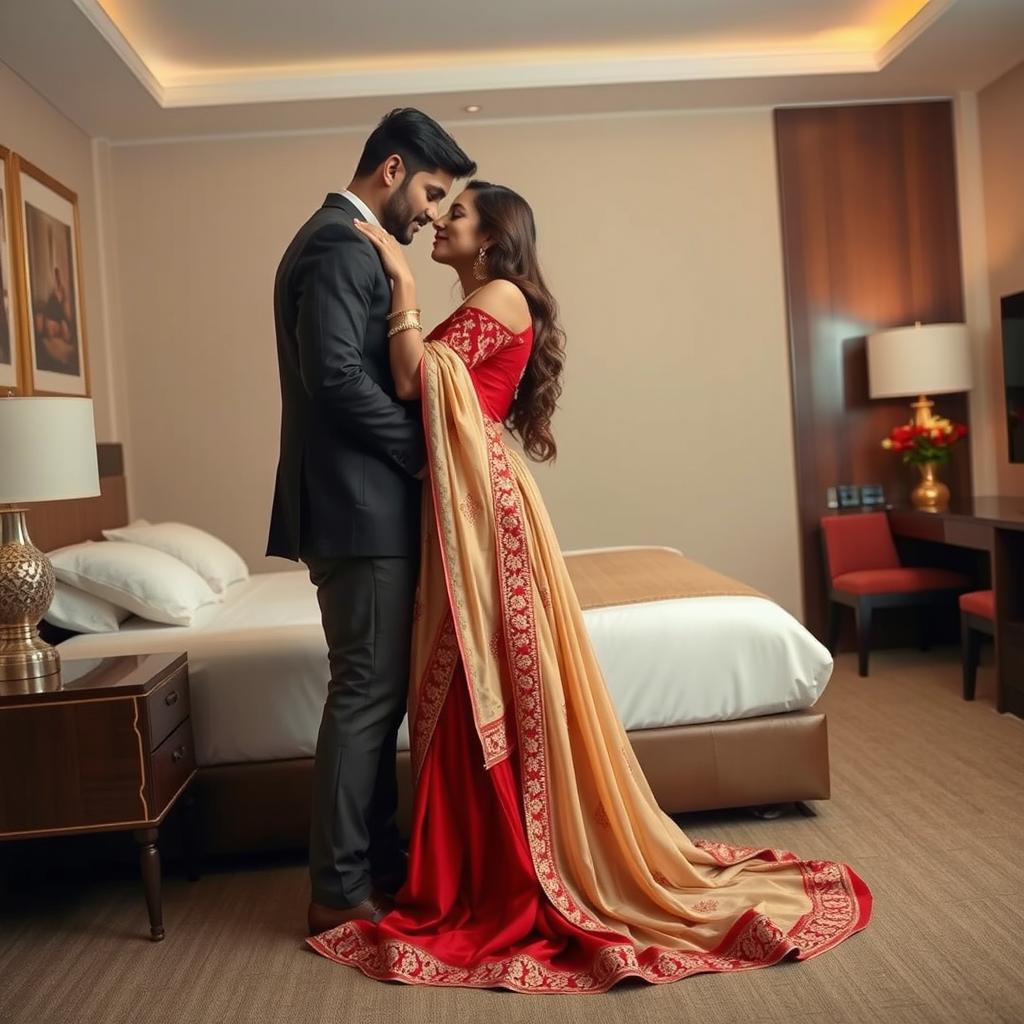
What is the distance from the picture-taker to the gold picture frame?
12.9ft

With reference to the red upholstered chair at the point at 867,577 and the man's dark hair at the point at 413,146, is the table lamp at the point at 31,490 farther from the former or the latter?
the red upholstered chair at the point at 867,577

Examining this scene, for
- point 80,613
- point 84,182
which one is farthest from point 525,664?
point 84,182

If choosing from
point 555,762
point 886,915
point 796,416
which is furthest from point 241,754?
point 796,416

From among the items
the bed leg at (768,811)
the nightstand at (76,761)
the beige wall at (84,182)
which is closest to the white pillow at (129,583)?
the nightstand at (76,761)

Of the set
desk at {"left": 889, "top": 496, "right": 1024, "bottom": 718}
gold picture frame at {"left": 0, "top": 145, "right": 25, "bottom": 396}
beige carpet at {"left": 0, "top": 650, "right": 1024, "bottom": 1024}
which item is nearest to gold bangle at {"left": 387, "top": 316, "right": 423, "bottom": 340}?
beige carpet at {"left": 0, "top": 650, "right": 1024, "bottom": 1024}

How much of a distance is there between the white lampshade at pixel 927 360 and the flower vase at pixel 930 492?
0.35 m

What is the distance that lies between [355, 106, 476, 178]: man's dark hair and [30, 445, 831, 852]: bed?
3.91ft

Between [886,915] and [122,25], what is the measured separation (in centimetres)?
418

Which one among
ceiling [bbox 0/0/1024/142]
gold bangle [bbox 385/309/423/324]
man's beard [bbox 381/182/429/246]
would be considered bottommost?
gold bangle [bbox 385/309/423/324]

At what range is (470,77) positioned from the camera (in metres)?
5.00

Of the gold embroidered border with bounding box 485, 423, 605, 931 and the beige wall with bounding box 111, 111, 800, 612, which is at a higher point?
the beige wall with bounding box 111, 111, 800, 612

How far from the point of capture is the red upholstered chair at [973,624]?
4199 millimetres

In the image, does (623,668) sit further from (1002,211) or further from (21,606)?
(1002,211)

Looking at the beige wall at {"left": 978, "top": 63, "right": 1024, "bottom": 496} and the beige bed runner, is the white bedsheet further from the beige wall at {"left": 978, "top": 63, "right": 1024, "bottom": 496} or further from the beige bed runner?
the beige wall at {"left": 978, "top": 63, "right": 1024, "bottom": 496}
